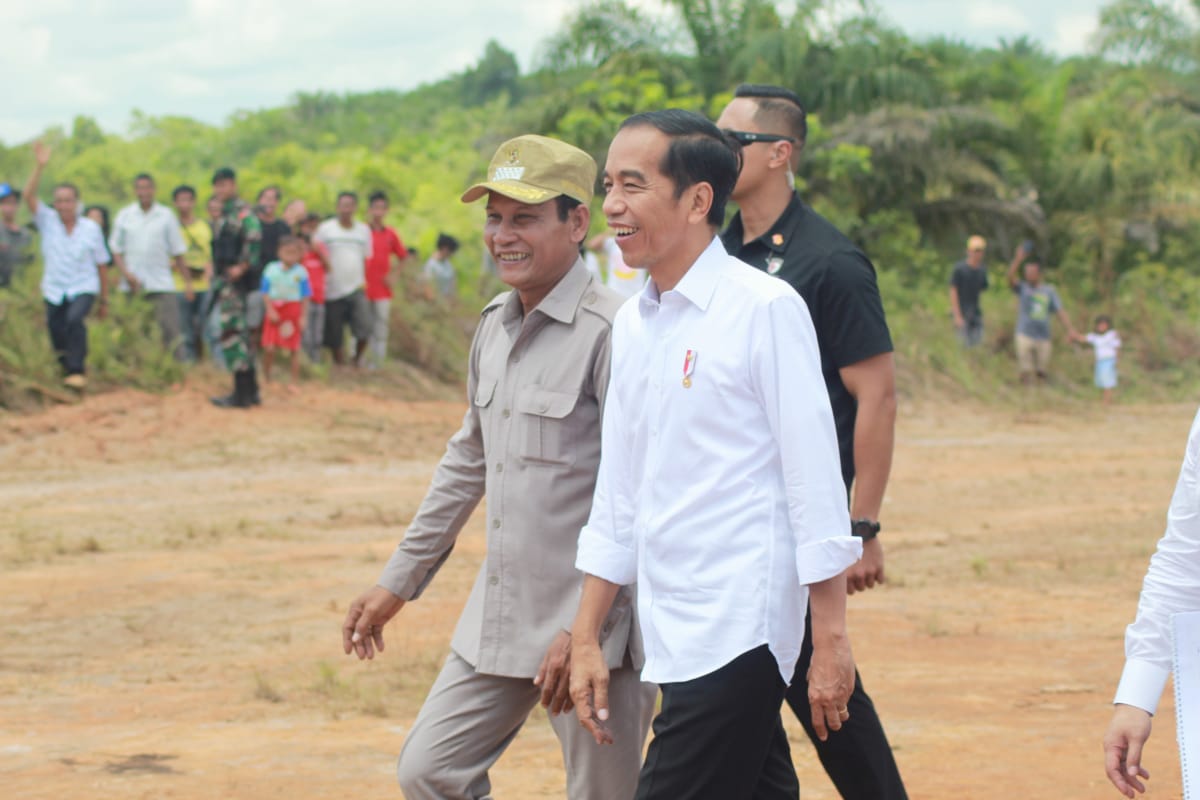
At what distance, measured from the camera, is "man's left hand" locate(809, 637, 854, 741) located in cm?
302

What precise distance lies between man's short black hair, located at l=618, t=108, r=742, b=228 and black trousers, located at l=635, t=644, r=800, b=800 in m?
0.90

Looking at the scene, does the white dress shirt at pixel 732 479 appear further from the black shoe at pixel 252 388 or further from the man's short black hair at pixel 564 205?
the black shoe at pixel 252 388

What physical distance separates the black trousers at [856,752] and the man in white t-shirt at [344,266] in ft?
38.9

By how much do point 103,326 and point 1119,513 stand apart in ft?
28.5

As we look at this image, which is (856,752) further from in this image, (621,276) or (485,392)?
(621,276)

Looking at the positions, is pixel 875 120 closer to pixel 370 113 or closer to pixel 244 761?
pixel 244 761

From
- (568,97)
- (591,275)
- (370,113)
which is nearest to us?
(591,275)

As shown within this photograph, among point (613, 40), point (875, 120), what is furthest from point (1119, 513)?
point (613, 40)

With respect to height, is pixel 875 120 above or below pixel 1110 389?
above

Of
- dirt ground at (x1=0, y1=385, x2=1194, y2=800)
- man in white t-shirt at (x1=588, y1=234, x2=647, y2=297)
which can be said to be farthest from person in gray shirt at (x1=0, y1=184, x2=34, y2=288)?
man in white t-shirt at (x1=588, y1=234, x2=647, y2=297)

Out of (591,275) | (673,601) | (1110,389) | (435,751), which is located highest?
(591,275)

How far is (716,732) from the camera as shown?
3012 millimetres

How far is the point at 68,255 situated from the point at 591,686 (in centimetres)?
1170

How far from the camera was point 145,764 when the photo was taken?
5750 millimetres
